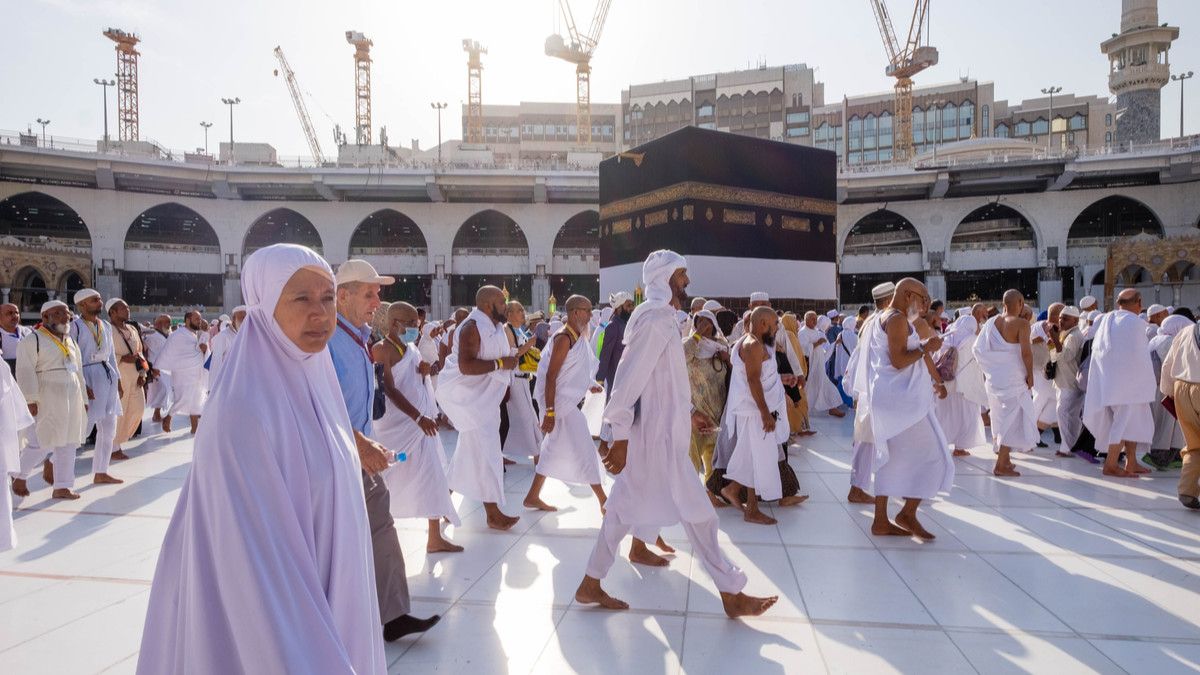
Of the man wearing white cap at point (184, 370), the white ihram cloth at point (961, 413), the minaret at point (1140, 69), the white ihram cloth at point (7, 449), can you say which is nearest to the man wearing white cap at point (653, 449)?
the white ihram cloth at point (7, 449)

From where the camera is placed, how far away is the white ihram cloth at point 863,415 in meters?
4.11

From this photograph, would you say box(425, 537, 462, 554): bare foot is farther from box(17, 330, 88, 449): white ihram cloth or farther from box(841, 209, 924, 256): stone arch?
box(841, 209, 924, 256): stone arch

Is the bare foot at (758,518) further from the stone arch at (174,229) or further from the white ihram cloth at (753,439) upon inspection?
the stone arch at (174,229)

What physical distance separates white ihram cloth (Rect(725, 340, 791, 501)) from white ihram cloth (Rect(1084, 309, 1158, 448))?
299cm

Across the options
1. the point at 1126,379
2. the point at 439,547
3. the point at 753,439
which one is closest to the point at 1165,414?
the point at 1126,379

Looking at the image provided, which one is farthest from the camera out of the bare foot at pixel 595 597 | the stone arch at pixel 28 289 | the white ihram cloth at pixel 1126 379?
the stone arch at pixel 28 289

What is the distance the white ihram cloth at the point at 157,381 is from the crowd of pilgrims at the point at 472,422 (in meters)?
0.52

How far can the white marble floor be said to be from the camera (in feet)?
8.16

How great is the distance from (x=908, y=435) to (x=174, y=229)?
36.4 metres

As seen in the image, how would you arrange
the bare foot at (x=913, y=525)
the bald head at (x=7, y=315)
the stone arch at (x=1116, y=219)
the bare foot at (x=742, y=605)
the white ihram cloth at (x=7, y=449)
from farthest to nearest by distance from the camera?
the stone arch at (x=1116, y=219)
the bald head at (x=7, y=315)
the bare foot at (x=913, y=525)
the white ihram cloth at (x=7, y=449)
the bare foot at (x=742, y=605)

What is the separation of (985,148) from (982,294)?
6.98 meters

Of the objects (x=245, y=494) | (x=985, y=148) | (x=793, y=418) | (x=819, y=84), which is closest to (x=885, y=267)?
(x=985, y=148)

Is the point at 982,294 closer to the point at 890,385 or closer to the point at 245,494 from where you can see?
the point at 890,385

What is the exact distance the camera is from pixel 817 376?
901cm
